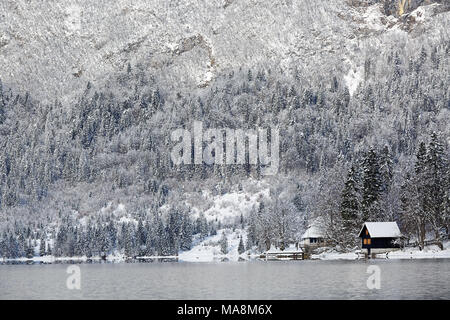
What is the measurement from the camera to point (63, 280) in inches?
3169

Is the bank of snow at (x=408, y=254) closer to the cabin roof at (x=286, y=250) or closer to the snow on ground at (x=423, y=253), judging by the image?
the snow on ground at (x=423, y=253)

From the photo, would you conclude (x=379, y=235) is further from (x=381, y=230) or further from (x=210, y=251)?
(x=210, y=251)

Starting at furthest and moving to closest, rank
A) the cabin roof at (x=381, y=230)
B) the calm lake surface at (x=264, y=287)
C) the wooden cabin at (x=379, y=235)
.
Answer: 1. the wooden cabin at (x=379, y=235)
2. the cabin roof at (x=381, y=230)
3. the calm lake surface at (x=264, y=287)

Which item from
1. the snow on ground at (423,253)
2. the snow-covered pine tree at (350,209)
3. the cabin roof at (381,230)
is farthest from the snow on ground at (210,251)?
the snow on ground at (423,253)

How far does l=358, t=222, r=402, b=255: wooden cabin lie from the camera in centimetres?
11375

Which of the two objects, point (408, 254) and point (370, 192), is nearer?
point (408, 254)

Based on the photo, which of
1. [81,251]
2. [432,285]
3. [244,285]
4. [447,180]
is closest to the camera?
[432,285]

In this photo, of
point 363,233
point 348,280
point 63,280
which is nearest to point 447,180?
point 363,233

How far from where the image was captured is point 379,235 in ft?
372

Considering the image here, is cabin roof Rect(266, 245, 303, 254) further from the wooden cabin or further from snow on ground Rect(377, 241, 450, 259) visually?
snow on ground Rect(377, 241, 450, 259)

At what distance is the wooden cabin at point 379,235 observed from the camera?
11375 cm

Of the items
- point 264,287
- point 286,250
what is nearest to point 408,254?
point 286,250
